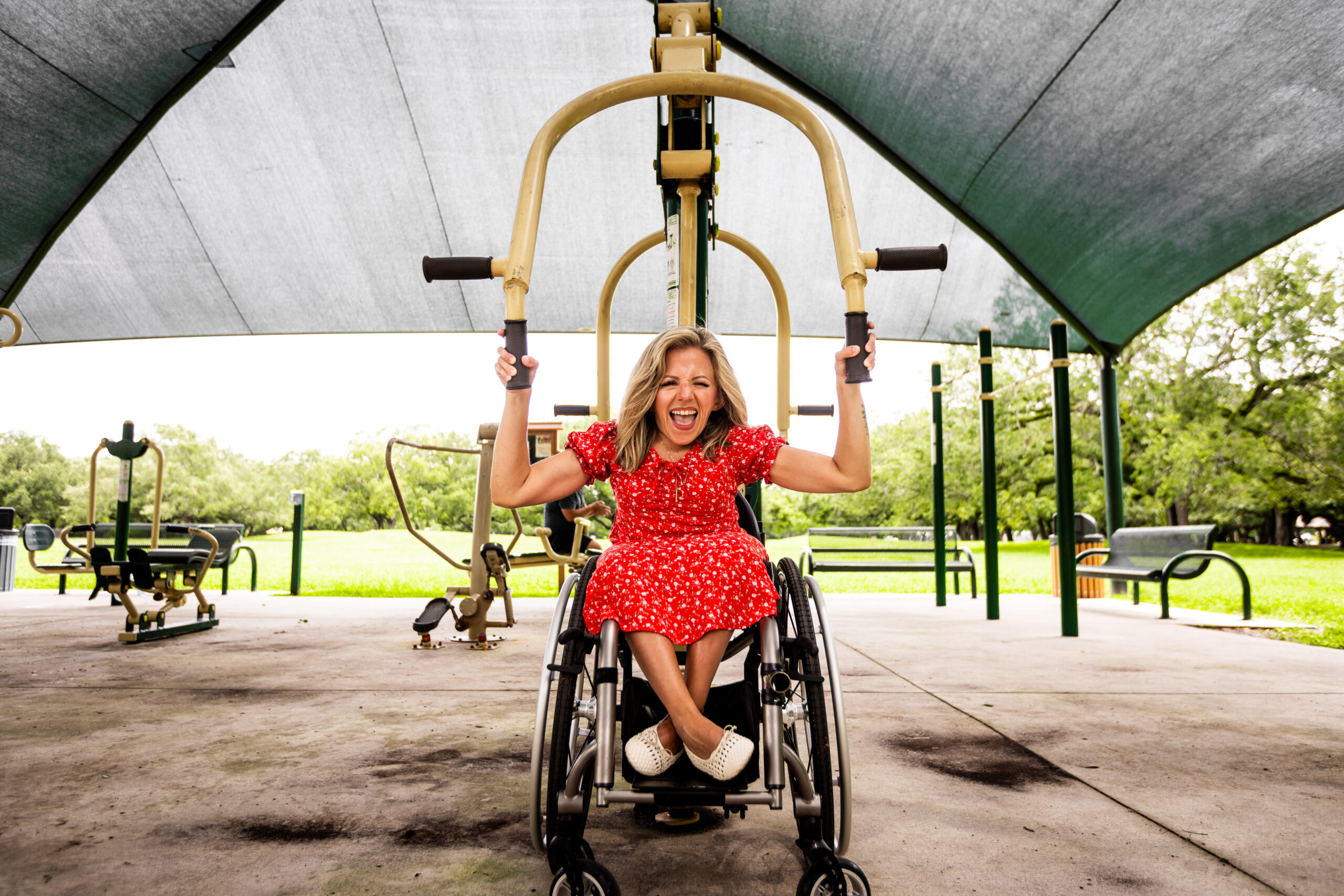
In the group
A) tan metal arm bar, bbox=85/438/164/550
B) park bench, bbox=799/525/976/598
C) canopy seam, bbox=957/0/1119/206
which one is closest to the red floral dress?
canopy seam, bbox=957/0/1119/206

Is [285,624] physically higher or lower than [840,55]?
lower

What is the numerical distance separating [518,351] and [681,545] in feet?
1.54

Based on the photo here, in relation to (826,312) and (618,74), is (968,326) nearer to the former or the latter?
A: (826,312)

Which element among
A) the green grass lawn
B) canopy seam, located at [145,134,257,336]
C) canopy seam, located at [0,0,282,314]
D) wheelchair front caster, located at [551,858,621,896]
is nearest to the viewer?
wheelchair front caster, located at [551,858,621,896]

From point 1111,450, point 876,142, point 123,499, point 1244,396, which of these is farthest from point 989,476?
point 1244,396

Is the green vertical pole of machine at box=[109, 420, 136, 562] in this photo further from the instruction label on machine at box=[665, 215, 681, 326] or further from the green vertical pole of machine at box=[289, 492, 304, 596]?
the instruction label on machine at box=[665, 215, 681, 326]

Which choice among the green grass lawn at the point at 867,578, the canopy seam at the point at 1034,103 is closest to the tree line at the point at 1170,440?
the green grass lawn at the point at 867,578

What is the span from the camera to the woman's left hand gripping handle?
1441mm

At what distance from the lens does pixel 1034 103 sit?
4.63 meters

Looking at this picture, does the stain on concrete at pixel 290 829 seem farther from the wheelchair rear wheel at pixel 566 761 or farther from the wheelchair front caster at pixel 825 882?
the wheelchair front caster at pixel 825 882

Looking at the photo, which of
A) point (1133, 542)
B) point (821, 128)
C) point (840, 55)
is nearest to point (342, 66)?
point (840, 55)

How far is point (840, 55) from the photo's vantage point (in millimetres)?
5168

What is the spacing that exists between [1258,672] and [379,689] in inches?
143

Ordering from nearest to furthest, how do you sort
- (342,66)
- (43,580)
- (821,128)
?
(821,128), (342,66), (43,580)
